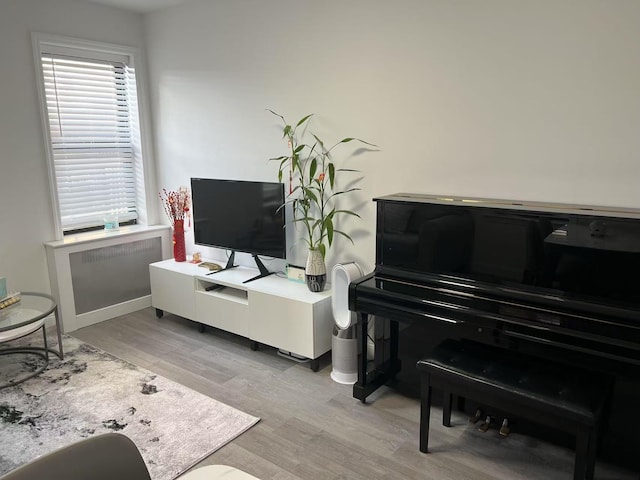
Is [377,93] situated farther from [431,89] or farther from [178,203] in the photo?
[178,203]

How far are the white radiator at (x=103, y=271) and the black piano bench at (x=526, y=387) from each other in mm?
2951

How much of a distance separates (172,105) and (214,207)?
3.59 feet

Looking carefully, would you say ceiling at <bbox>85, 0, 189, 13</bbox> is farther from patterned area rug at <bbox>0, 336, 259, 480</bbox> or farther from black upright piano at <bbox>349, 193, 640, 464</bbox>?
patterned area rug at <bbox>0, 336, 259, 480</bbox>

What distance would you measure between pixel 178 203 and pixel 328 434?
8.12 feet

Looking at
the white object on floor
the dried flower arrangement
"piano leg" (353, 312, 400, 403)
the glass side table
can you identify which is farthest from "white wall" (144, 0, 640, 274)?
the white object on floor

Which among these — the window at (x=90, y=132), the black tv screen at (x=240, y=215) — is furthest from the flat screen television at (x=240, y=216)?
the window at (x=90, y=132)

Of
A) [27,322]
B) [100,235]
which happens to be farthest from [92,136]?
[27,322]

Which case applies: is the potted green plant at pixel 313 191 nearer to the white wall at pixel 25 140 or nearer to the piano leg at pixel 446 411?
the piano leg at pixel 446 411

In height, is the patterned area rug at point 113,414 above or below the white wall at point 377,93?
below

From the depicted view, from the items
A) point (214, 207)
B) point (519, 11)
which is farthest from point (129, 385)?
point (519, 11)

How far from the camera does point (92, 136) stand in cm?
420

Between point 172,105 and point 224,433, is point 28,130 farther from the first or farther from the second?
point 224,433

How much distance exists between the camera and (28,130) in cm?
372

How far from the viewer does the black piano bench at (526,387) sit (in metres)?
1.92
